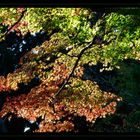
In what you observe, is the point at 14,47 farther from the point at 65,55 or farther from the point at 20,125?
the point at 65,55

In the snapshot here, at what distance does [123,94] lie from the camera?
15539 millimetres

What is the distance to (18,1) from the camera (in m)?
2.84

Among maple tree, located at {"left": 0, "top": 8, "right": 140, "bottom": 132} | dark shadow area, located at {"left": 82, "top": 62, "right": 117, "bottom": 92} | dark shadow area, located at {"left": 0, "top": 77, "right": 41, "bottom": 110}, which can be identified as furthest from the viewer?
A: dark shadow area, located at {"left": 82, "top": 62, "right": 117, "bottom": 92}

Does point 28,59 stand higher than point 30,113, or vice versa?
point 28,59

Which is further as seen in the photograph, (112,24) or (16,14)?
(16,14)

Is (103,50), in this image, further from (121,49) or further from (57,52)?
(57,52)

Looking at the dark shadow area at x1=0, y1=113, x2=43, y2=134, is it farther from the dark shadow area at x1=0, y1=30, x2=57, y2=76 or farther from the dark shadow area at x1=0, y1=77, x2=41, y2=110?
the dark shadow area at x1=0, y1=30, x2=57, y2=76

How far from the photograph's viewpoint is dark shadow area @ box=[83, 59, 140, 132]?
48.3ft

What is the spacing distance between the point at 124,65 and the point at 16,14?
8932 mm

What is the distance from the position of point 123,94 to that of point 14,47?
18.6ft

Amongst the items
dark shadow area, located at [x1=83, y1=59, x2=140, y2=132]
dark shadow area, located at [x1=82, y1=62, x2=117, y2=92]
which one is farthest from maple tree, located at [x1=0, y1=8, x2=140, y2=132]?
dark shadow area, located at [x1=83, y1=59, x2=140, y2=132]

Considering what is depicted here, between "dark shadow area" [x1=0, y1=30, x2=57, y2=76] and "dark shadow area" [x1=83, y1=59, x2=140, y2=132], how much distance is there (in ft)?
9.13

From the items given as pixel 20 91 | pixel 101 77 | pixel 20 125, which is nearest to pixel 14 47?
pixel 20 91

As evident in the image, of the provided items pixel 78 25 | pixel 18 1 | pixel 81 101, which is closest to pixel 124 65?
pixel 81 101
